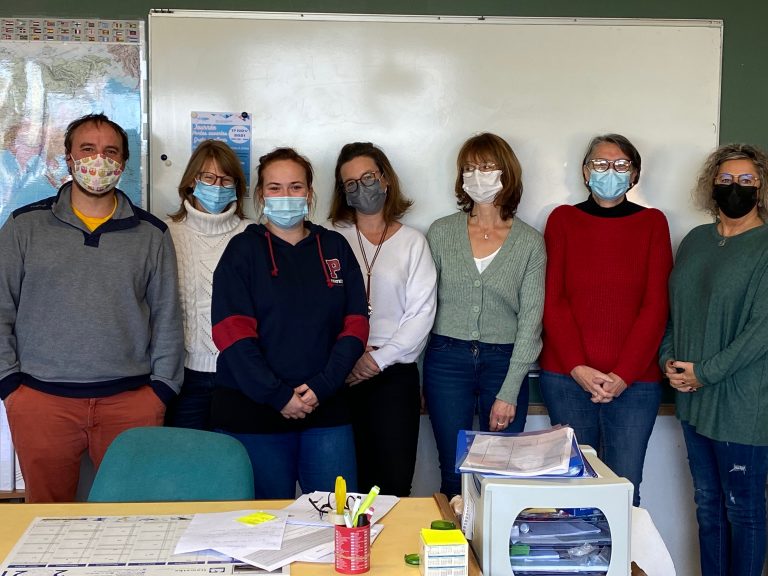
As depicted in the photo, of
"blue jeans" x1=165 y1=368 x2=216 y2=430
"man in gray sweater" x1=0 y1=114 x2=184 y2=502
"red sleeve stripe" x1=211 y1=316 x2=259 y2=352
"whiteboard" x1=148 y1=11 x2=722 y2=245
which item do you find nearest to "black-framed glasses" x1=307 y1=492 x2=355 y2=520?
"red sleeve stripe" x1=211 y1=316 x2=259 y2=352

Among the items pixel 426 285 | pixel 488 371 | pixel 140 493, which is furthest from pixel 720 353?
pixel 140 493

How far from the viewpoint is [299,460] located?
8.14 ft

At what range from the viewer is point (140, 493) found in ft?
6.61

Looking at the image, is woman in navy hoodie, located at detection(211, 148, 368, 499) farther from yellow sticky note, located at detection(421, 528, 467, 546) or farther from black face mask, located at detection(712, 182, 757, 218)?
black face mask, located at detection(712, 182, 757, 218)

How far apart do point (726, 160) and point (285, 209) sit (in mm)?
1548

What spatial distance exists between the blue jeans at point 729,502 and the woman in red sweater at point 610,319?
0.71ft

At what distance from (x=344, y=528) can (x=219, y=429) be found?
1.12m

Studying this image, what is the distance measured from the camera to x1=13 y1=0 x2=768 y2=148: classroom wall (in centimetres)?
324

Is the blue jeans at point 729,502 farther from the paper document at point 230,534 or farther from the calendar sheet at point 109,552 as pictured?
Result: the calendar sheet at point 109,552

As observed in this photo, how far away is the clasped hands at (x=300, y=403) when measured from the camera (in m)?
2.43

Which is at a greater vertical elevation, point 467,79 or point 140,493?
point 467,79

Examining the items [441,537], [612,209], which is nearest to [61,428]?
[441,537]

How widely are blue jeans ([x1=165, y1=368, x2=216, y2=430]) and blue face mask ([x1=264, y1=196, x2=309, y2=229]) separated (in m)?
0.70

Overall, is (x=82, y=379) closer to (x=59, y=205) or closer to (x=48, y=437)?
(x=48, y=437)
